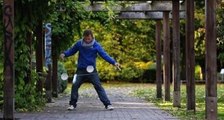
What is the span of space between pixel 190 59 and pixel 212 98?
3418 millimetres

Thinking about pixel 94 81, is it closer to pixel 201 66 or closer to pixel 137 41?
pixel 137 41

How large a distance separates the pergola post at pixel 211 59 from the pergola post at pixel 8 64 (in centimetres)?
361

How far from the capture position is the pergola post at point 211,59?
1039 centimetres

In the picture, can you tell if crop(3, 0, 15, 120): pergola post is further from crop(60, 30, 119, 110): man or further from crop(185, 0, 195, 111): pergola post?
crop(185, 0, 195, 111): pergola post

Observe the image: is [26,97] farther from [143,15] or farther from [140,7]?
[143,15]

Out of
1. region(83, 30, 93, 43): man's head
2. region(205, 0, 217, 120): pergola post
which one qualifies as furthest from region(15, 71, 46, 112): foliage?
region(205, 0, 217, 120): pergola post

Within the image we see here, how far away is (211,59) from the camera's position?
34.1 ft

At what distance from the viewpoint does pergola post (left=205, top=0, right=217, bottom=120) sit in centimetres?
1039

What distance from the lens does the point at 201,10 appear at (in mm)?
38625

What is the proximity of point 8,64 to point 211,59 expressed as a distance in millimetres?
3750

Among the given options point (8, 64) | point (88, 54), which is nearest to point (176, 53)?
point (88, 54)

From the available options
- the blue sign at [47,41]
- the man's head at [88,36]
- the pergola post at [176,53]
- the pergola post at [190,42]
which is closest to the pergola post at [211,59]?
the pergola post at [190,42]

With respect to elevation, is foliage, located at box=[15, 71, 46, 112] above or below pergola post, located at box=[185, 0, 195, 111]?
below

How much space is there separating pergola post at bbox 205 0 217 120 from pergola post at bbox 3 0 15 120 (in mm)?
3612
